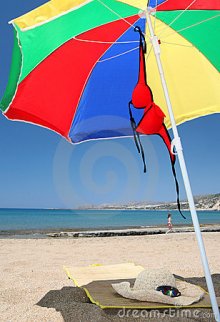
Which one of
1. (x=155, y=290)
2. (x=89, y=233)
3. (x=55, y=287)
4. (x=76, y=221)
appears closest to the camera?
(x=155, y=290)

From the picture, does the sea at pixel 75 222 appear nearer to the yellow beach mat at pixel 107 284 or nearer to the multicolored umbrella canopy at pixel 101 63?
the yellow beach mat at pixel 107 284

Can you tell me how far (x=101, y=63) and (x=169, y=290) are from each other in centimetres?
260

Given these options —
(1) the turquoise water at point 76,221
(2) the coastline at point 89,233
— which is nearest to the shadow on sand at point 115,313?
(2) the coastline at point 89,233

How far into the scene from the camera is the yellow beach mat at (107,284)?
360 cm

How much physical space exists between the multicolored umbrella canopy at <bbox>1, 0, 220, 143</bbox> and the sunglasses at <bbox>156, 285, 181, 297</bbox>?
1.79 metres

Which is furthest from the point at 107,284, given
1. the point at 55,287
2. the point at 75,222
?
the point at 75,222

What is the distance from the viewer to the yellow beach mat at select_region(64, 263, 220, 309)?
3604mm

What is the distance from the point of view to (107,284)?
186 inches

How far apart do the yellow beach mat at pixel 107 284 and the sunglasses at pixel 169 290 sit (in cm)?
27

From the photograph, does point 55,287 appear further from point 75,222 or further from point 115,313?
point 75,222

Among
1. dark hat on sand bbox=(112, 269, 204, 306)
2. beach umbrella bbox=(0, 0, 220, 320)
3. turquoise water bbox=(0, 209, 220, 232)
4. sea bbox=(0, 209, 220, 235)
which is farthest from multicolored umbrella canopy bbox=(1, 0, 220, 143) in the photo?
turquoise water bbox=(0, 209, 220, 232)

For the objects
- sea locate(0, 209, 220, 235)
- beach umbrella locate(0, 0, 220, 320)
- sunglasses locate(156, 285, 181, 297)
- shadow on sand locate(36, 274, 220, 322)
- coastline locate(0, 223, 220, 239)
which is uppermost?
sea locate(0, 209, 220, 235)

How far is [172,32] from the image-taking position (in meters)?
3.43

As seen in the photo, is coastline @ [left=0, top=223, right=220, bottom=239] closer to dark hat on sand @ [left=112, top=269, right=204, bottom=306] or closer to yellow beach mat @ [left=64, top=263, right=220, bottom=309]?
yellow beach mat @ [left=64, top=263, right=220, bottom=309]
